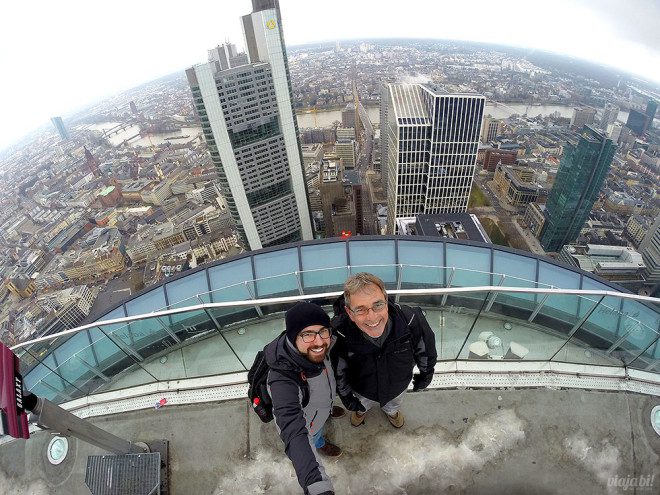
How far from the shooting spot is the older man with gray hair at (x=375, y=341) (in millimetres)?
2055

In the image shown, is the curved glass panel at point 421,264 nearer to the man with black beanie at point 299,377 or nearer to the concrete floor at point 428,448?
the concrete floor at point 428,448

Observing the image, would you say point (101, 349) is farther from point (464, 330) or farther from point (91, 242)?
point (91, 242)

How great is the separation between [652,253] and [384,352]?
157 feet

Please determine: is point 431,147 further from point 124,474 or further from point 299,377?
point 124,474

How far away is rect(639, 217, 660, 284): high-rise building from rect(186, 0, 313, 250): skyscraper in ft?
126

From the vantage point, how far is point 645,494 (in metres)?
3.01

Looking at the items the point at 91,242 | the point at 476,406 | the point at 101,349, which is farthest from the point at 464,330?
the point at 91,242

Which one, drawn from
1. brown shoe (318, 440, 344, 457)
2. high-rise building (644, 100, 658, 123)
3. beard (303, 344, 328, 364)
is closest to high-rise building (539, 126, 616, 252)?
brown shoe (318, 440, 344, 457)

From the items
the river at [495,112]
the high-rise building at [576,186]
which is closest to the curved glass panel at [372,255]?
the high-rise building at [576,186]

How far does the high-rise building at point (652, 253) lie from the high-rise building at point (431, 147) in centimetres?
2031

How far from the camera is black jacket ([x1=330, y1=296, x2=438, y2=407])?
230cm

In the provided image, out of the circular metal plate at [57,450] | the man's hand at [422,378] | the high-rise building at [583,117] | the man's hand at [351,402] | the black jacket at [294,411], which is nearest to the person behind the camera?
the black jacket at [294,411]

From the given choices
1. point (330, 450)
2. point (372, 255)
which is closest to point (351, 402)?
point (330, 450)

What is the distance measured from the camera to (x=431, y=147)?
3338cm
